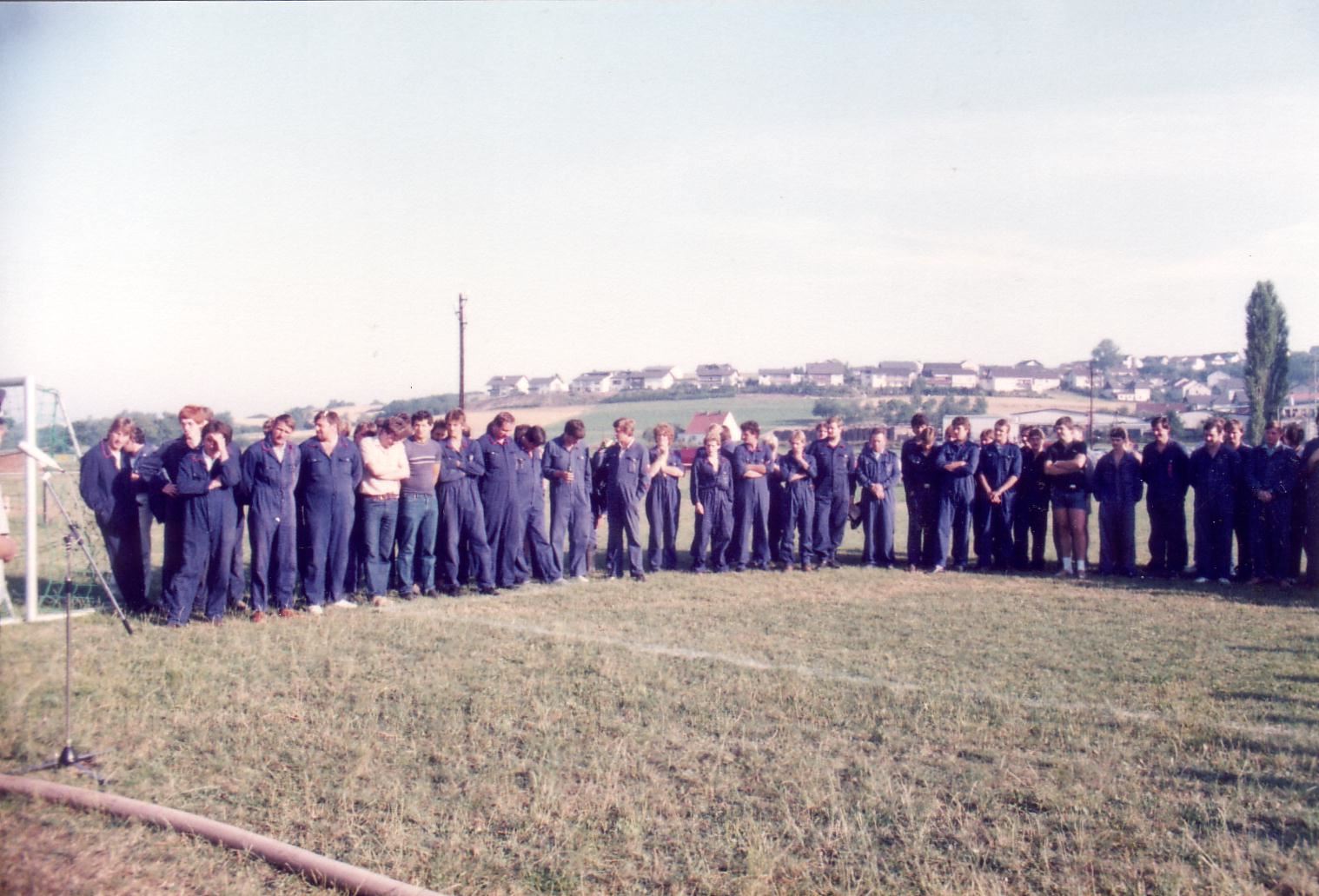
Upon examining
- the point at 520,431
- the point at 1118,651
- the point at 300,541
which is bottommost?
the point at 1118,651

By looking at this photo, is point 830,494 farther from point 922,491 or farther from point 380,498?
point 380,498

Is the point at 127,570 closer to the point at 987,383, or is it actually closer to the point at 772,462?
the point at 772,462

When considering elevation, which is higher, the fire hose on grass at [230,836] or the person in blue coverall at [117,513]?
the person in blue coverall at [117,513]

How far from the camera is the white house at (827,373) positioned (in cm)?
6656

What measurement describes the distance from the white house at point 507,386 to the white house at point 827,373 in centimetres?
1860

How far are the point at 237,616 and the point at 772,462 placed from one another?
6.68m

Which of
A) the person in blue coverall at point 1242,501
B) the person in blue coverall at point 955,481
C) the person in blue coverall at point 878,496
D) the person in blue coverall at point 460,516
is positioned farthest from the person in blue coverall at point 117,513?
the person in blue coverall at point 1242,501

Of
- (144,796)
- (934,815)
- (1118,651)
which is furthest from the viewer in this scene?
(1118,651)

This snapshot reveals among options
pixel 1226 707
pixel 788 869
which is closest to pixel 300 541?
pixel 788 869

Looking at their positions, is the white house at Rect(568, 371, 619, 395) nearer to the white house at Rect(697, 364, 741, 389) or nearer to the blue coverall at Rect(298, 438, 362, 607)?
the white house at Rect(697, 364, 741, 389)

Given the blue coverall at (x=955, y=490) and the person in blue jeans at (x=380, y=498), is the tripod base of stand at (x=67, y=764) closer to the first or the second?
the person in blue jeans at (x=380, y=498)

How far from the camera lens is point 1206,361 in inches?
4530

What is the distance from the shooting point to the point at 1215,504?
11367mm

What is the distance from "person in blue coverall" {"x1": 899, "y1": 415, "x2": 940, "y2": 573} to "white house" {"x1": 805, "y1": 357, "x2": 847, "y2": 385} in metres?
50.9
